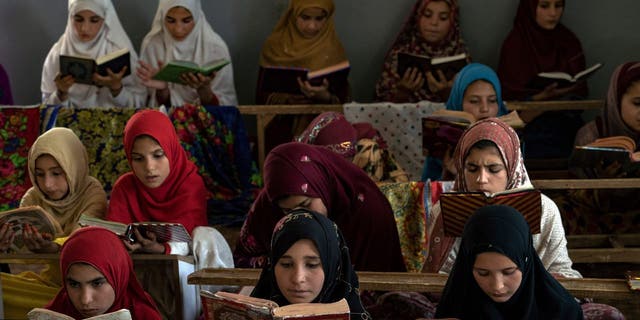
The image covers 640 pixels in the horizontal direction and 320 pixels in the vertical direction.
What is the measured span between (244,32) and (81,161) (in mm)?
2746

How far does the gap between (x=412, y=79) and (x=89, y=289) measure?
10.4 feet

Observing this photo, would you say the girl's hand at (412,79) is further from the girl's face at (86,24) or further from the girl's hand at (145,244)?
the girl's hand at (145,244)

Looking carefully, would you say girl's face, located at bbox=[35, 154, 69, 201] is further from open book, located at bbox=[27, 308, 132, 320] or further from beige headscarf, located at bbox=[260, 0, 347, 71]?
beige headscarf, located at bbox=[260, 0, 347, 71]

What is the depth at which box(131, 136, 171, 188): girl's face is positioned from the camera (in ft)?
15.8

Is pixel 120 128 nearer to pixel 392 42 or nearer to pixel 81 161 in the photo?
pixel 81 161

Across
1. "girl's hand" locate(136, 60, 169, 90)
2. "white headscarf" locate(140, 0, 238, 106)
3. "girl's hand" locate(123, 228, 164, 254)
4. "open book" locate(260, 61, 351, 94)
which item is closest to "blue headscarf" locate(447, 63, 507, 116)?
"open book" locate(260, 61, 351, 94)

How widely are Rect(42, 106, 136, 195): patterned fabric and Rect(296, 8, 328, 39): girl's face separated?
137cm

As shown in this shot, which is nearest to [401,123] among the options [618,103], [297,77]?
[297,77]

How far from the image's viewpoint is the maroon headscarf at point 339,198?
4.25 metres

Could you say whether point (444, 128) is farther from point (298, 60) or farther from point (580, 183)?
point (298, 60)

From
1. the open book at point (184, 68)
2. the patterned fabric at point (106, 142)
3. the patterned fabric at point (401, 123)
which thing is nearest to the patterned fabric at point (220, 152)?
the open book at point (184, 68)

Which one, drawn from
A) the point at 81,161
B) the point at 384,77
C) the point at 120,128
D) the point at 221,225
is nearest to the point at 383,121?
the point at 384,77

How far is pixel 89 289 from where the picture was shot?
367 centimetres

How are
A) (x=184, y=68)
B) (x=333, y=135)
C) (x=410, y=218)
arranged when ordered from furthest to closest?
Result: (x=184, y=68) → (x=333, y=135) → (x=410, y=218)
